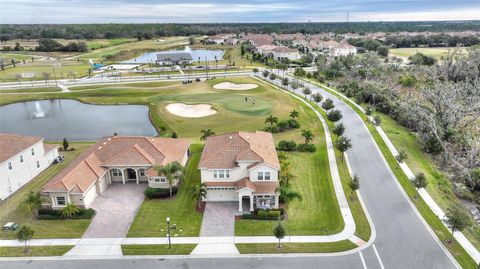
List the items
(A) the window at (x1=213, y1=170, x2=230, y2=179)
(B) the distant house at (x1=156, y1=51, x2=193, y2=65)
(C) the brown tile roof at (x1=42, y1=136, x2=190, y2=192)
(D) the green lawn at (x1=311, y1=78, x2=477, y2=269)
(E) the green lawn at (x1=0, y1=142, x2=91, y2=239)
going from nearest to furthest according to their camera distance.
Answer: (D) the green lawn at (x1=311, y1=78, x2=477, y2=269) < (E) the green lawn at (x1=0, y1=142, x2=91, y2=239) < (C) the brown tile roof at (x1=42, y1=136, x2=190, y2=192) < (A) the window at (x1=213, y1=170, x2=230, y2=179) < (B) the distant house at (x1=156, y1=51, x2=193, y2=65)

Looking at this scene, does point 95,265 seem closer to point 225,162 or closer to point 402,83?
point 225,162

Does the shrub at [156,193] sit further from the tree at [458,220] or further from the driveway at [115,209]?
the tree at [458,220]

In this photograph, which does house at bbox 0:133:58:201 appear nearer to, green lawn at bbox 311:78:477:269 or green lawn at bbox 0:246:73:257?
green lawn at bbox 0:246:73:257

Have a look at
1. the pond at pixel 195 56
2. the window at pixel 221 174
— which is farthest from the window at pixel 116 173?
the pond at pixel 195 56

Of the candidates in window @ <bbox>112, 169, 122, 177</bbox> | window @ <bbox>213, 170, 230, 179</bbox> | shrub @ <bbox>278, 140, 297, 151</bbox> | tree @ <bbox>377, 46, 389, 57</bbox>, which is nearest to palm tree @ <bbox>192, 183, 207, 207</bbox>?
window @ <bbox>213, 170, 230, 179</bbox>

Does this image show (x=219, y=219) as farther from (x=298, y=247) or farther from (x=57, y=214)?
(x=57, y=214)

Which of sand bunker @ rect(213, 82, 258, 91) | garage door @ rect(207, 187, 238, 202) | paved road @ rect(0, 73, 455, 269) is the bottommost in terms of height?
paved road @ rect(0, 73, 455, 269)

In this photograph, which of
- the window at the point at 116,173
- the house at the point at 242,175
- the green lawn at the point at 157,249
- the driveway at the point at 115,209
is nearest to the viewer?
the green lawn at the point at 157,249

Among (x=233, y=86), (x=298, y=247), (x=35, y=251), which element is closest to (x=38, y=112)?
(x=233, y=86)
